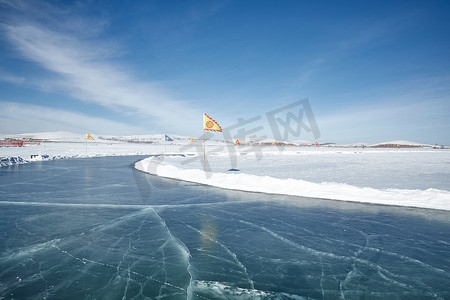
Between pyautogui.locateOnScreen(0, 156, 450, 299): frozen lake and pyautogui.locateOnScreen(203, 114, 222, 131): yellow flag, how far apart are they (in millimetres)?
6312

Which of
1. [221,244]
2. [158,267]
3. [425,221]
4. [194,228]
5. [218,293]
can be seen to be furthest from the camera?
[425,221]

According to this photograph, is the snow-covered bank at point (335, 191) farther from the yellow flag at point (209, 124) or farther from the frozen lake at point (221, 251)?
the yellow flag at point (209, 124)

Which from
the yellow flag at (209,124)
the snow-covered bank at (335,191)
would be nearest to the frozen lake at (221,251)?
the snow-covered bank at (335,191)

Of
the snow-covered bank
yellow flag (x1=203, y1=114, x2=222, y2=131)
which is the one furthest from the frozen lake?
yellow flag (x1=203, y1=114, x2=222, y2=131)

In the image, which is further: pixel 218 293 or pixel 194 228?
pixel 194 228

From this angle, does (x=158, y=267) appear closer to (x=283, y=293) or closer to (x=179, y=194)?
(x=283, y=293)

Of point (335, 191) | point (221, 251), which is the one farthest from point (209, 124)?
point (221, 251)

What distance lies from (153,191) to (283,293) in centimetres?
758

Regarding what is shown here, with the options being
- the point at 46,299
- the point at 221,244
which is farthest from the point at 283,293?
the point at 46,299

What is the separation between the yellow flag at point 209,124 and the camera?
13041mm

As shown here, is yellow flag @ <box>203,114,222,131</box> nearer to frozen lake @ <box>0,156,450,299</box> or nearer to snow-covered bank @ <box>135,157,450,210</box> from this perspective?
snow-covered bank @ <box>135,157,450,210</box>

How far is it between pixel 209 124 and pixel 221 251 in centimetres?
960

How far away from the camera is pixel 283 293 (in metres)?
2.98

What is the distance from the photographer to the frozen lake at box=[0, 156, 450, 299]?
3.05 m
